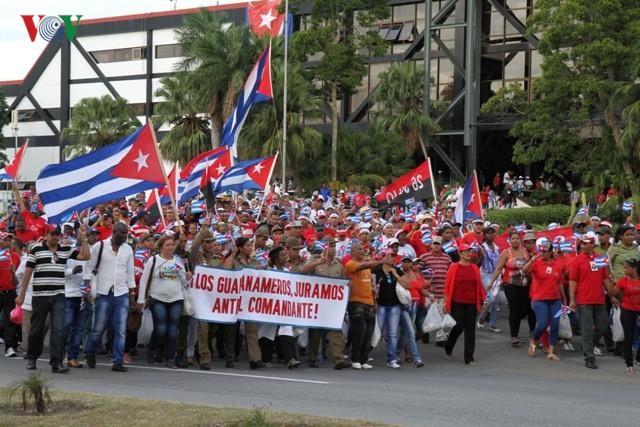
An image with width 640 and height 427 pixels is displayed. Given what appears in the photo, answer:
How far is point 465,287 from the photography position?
14812 millimetres

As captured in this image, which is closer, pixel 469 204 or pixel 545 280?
pixel 545 280

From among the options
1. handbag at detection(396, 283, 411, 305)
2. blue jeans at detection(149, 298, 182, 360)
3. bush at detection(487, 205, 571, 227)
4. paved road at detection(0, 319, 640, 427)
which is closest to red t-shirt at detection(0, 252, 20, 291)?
paved road at detection(0, 319, 640, 427)

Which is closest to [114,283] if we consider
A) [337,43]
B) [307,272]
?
[307,272]

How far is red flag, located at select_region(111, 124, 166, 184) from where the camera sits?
14.6 m

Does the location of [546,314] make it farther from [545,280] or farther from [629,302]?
[629,302]

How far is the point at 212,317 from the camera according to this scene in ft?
45.9

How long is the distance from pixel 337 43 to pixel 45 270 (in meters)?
34.3

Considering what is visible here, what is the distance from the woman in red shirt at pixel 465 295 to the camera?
14805 millimetres

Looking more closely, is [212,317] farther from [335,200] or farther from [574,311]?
[335,200]

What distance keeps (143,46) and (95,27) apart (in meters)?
4.00

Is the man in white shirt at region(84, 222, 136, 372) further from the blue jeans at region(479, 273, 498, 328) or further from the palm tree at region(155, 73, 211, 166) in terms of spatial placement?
the palm tree at region(155, 73, 211, 166)

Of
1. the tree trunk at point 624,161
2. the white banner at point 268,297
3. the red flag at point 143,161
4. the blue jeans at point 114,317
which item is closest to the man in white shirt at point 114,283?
the blue jeans at point 114,317

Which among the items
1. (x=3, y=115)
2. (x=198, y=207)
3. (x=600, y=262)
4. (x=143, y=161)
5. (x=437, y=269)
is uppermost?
(x=3, y=115)

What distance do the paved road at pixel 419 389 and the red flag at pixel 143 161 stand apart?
2523mm
